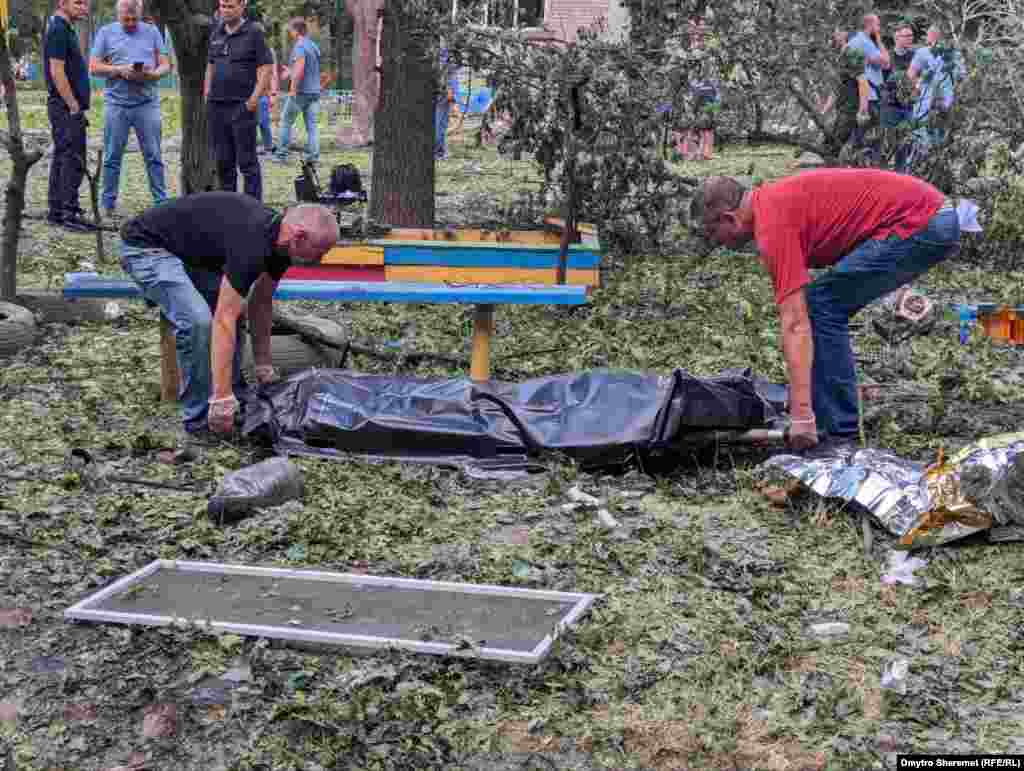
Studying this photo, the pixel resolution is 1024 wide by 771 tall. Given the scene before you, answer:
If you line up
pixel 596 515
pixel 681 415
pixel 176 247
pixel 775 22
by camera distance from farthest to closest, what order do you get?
pixel 775 22, pixel 176 247, pixel 681 415, pixel 596 515

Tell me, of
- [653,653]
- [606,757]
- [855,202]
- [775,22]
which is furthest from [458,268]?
[606,757]

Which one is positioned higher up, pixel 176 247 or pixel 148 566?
pixel 176 247

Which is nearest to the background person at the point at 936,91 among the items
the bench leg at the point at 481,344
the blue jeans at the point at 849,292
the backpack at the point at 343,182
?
the backpack at the point at 343,182

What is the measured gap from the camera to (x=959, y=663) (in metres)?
4.05

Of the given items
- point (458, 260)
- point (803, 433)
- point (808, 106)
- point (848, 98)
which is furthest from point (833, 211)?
point (848, 98)

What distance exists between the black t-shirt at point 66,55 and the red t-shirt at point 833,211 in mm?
6995

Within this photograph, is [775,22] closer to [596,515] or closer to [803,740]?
[596,515]

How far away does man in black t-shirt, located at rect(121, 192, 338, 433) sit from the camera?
5727mm

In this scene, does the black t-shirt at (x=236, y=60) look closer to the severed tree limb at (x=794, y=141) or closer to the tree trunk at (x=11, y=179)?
→ the tree trunk at (x=11, y=179)

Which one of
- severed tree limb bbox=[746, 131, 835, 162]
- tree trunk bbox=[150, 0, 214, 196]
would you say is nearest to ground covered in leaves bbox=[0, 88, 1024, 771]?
tree trunk bbox=[150, 0, 214, 196]

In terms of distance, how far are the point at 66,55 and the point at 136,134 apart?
812mm

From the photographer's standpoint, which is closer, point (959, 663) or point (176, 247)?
point (959, 663)

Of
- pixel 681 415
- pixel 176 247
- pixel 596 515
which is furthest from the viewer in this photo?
pixel 176 247

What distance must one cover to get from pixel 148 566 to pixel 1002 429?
4070mm
